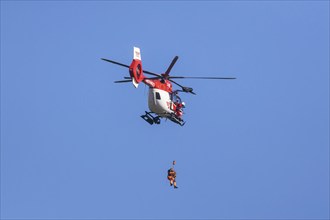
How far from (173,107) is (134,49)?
7.81 meters

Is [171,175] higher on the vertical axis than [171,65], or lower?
lower

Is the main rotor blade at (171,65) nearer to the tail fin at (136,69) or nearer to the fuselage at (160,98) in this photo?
the fuselage at (160,98)

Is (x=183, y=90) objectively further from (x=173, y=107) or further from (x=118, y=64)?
(x=118, y=64)

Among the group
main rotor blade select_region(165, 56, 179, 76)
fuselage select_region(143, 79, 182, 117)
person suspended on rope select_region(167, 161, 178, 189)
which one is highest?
main rotor blade select_region(165, 56, 179, 76)

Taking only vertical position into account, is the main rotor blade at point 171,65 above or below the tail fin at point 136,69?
above

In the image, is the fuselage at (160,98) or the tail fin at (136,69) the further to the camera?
the fuselage at (160,98)

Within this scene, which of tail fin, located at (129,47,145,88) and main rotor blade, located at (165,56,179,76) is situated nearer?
tail fin, located at (129,47,145,88)

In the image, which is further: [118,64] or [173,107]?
[173,107]

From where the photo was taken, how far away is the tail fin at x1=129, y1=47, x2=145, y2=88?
2889 inches

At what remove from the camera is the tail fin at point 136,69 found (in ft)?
241

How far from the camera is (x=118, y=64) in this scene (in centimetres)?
7200

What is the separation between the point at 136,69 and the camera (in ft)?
243

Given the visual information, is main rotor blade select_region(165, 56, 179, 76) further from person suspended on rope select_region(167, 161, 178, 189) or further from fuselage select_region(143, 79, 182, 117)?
person suspended on rope select_region(167, 161, 178, 189)

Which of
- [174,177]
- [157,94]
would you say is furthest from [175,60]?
[174,177]
